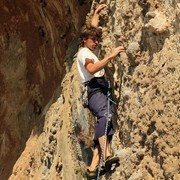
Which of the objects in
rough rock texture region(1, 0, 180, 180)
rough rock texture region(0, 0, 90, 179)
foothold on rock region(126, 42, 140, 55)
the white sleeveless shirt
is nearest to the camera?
rough rock texture region(1, 0, 180, 180)

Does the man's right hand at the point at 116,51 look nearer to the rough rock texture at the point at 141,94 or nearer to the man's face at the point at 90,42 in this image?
the rough rock texture at the point at 141,94

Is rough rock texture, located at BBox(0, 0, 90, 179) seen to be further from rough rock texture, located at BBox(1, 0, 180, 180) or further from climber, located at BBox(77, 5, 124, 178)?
climber, located at BBox(77, 5, 124, 178)

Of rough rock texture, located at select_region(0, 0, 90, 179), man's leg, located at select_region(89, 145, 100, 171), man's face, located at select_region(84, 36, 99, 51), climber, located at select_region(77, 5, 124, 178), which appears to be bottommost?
man's leg, located at select_region(89, 145, 100, 171)

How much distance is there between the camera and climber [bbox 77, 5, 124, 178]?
6742 millimetres

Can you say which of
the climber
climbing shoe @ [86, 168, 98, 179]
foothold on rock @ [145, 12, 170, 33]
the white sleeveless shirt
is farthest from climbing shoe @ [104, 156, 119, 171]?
foothold on rock @ [145, 12, 170, 33]

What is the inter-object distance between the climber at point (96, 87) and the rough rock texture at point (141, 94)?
0.16 m

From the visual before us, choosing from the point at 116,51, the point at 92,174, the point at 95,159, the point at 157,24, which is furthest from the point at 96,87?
the point at 157,24

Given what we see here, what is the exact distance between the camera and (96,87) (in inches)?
277

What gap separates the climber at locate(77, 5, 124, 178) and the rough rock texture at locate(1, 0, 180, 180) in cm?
16

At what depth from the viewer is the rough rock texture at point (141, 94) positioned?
5727mm

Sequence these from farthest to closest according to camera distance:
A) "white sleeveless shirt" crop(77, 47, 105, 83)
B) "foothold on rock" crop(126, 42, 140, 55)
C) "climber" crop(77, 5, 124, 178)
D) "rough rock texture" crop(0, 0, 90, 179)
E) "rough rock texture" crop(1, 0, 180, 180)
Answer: "rough rock texture" crop(0, 0, 90, 179) < "white sleeveless shirt" crop(77, 47, 105, 83) < "climber" crop(77, 5, 124, 178) < "foothold on rock" crop(126, 42, 140, 55) < "rough rock texture" crop(1, 0, 180, 180)

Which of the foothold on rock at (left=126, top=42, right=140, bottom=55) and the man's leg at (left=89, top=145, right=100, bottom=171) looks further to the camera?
the man's leg at (left=89, top=145, right=100, bottom=171)

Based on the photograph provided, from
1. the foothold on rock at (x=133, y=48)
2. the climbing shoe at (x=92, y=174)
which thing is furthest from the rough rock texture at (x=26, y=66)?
the foothold on rock at (x=133, y=48)

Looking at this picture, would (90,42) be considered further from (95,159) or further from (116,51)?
(95,159)
